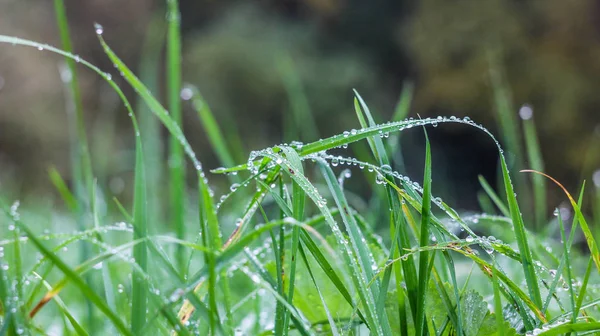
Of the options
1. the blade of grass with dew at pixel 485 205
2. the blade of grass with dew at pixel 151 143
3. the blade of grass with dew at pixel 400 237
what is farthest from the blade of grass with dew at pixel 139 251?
the blade of grass with dew at pixel 485 205

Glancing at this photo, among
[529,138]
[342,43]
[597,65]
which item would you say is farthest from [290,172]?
[342,43]

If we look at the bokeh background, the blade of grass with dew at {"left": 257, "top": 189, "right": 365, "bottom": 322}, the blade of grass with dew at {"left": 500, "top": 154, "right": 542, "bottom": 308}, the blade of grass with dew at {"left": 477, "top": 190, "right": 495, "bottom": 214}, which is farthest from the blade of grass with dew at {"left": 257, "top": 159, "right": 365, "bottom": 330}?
the bokeh background

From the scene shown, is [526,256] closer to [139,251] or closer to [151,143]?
[139,251]

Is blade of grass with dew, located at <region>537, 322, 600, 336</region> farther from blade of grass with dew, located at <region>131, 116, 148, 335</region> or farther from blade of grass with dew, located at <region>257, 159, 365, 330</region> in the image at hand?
blade of grass with dew, located at <region>131, 116, 148, 335</region>

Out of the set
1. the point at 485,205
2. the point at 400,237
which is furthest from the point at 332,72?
the point at 400,237

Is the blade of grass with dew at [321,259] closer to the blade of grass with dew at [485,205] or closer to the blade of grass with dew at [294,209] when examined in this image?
the blade of grass with dew at [294,209]

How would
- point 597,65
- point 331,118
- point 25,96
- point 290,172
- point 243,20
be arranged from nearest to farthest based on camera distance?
1. point 290,172
2. point 597,65
3. point 331,118
4. point 243,20
5. point 25,96

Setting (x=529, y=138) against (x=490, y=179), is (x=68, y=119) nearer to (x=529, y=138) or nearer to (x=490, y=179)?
(x=490, y=179)

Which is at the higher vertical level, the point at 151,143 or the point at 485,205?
the point at 151,143

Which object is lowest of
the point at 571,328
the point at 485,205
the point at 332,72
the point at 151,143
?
the point at 571,328
